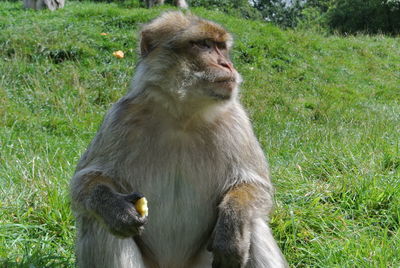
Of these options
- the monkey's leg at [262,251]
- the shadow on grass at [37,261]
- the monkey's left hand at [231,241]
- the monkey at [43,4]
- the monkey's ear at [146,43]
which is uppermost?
the monkey's ear at [146,43]

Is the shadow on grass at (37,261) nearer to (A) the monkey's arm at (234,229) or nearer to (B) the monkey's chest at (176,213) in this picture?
(B) the monkey's chest at (176,213)

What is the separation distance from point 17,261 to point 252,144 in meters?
1.67

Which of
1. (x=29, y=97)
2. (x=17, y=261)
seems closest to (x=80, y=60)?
(x=29, y=97)

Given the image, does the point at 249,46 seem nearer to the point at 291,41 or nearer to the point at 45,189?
the point at 291,41

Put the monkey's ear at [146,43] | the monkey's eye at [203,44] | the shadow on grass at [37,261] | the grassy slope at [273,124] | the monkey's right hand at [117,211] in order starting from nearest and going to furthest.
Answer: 1. the monkey's right hand at [117,211]
2. the monkey's eye at [203,44]
3. the monkey's ear at [146,43]
4. the shadow on grass at [37,261]
5. the grassy slope at [273,124]

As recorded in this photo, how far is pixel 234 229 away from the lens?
2.71m

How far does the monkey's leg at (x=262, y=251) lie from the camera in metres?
2.95

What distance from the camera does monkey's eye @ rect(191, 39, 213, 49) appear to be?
293 cm

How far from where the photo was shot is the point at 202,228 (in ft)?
10.0

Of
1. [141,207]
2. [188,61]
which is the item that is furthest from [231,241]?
[188,61]

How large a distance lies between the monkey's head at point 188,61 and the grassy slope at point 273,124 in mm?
1399

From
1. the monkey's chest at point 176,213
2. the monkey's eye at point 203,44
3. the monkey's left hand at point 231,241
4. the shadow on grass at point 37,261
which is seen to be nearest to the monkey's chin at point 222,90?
the monkey's eye at point 203,44

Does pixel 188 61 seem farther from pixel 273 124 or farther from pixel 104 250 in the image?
pixel 273 124

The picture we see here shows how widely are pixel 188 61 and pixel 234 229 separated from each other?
95 cm
